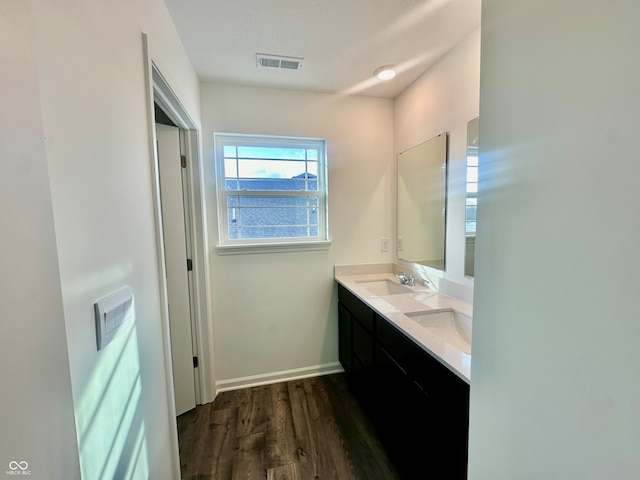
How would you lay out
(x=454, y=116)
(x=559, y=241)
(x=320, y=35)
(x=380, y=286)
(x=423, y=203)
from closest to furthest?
(x=559, y=241) < (x=320, y=35) < (x=454, y=116) < (x=423, y=203) < (x=380, y=286)

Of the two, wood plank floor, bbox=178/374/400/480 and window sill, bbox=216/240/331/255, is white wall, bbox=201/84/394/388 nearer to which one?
window sill, bbox=216/240/331/255

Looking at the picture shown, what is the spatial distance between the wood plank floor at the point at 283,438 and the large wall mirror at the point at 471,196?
1311 millimetres

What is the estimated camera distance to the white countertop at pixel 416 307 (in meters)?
1.06

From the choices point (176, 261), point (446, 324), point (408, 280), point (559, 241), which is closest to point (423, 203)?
point (408, 280)

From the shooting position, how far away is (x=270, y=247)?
227 centimetres

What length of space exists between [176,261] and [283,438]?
55.7 inches

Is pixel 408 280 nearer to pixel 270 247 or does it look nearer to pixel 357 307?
pixel 357 307

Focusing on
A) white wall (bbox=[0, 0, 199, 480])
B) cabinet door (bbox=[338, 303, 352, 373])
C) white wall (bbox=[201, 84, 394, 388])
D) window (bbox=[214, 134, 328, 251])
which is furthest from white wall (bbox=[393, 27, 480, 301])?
white wall (bbox=[0, 0, 199, 480])

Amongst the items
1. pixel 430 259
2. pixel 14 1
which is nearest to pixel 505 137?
pixel 14 1

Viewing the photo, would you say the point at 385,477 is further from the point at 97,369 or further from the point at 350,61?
the point at 350,61

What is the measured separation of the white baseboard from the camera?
2301mm

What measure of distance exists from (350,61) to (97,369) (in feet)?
6.84

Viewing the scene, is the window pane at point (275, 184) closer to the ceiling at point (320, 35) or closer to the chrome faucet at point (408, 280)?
the ceiling at point (320, 35)
